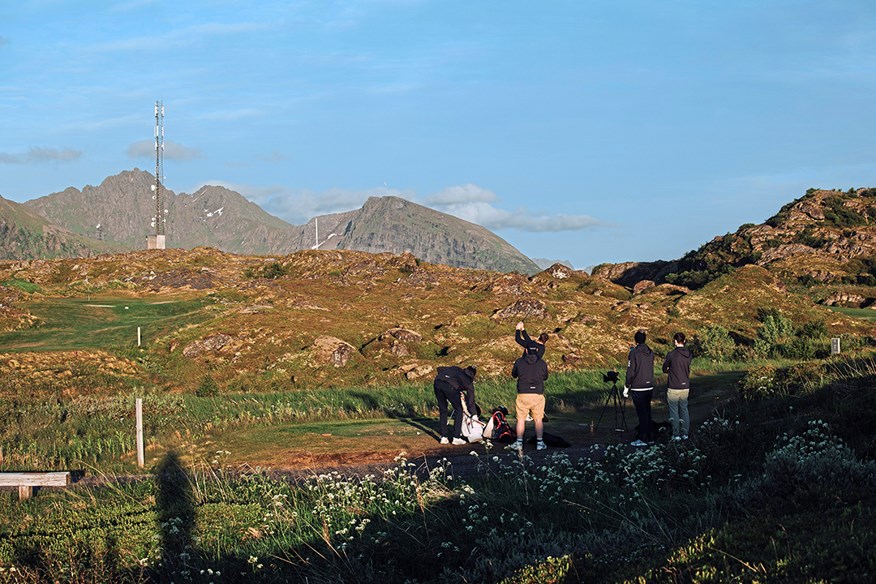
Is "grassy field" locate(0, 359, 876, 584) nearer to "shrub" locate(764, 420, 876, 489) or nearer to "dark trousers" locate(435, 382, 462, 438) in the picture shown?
"shrub" locate(764, 420, 876, 489)

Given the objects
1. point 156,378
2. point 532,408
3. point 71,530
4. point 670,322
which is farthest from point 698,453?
point 670,322

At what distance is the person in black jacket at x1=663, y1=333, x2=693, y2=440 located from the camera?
1794cm

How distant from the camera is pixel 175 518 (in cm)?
1297

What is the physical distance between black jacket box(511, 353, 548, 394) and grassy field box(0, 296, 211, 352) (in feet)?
114

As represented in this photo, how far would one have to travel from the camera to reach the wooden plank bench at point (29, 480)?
15945 millimetres

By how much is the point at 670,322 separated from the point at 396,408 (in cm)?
3066

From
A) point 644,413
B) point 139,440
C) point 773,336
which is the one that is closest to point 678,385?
point 644,413

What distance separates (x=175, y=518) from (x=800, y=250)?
7484cm

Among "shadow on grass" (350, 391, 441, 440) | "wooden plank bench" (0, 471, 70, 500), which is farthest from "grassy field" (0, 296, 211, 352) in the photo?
"wooden plank bench" (0, 471, 70, 500)

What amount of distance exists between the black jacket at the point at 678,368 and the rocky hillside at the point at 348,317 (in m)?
22.6

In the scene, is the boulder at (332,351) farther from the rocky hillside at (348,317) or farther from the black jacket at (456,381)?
the black jacket at (456,381)

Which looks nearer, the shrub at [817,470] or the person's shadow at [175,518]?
the shrub at [817,470]

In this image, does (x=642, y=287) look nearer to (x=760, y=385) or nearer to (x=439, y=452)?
(x=760, y=385)

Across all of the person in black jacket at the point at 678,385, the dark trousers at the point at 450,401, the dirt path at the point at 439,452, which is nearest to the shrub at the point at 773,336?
the dirt path at the point at 439,452
